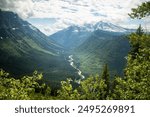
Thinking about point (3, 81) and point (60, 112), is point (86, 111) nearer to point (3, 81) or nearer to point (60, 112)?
point (60, 112)

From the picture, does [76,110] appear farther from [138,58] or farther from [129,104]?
[138,58]

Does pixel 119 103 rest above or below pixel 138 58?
below

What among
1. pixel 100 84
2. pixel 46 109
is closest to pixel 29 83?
pixel 100 84

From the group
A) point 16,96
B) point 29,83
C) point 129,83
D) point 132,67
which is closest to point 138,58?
point 132,67

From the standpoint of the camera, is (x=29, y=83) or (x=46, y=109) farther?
(x=29, y=83)

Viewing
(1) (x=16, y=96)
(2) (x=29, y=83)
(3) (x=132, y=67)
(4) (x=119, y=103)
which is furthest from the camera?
(3) (x=132, y=67)

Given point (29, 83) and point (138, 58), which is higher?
point (138, 58)

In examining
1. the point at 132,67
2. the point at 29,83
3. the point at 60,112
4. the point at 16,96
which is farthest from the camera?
the point at 132,67

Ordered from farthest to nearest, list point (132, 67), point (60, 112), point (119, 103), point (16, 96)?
1. point (132, 67)
2. point (16, 96)
3. point (119, 103)
4. point (60, 112)

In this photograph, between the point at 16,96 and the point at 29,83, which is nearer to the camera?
the point at 16,96
